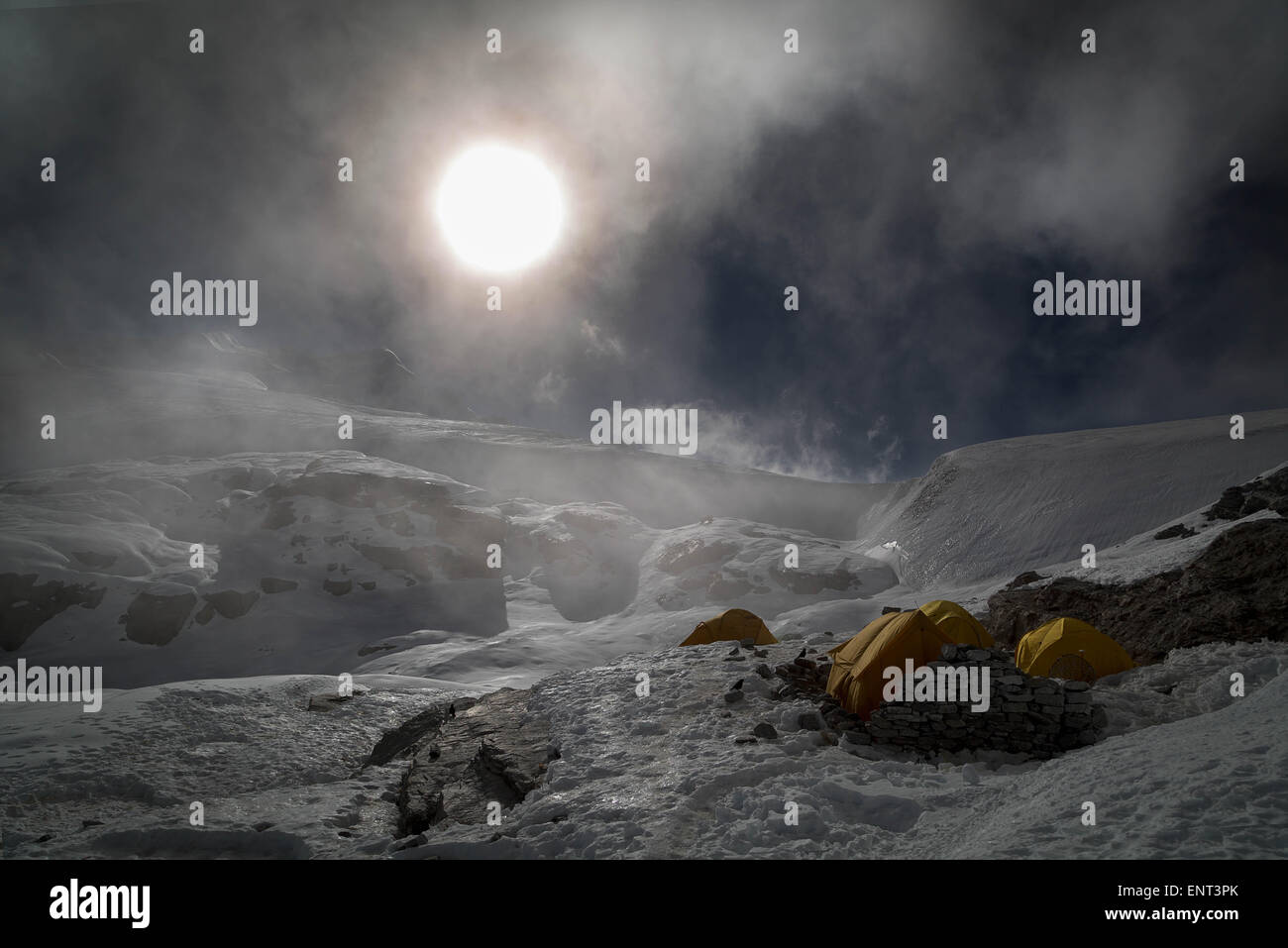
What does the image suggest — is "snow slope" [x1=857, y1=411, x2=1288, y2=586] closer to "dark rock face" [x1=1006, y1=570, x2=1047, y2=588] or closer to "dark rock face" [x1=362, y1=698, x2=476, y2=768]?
"dark rock face" [x1=1006, y1=570, x2=1047, y2=588]

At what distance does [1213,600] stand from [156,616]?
74002 mm

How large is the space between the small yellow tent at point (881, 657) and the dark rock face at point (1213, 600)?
6556 millimetres

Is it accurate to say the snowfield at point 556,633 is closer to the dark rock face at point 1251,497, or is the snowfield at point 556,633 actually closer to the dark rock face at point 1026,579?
the dark rock face at point 1251,497

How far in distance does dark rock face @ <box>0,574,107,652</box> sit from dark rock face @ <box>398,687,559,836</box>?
2487 inches

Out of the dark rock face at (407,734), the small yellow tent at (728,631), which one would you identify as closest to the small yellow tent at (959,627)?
the small yellow tent at (728,631)

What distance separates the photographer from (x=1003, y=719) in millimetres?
9688

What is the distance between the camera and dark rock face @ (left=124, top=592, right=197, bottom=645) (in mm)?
51625

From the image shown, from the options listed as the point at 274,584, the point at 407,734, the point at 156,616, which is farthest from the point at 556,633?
the point at 407,734

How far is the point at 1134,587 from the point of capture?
18.8 m

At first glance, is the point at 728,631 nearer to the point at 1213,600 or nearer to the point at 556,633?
the point at 1213,600

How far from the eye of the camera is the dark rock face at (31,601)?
1989 inches

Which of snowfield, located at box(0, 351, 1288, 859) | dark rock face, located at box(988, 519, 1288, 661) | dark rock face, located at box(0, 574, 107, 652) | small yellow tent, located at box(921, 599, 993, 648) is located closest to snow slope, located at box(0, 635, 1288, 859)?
snowfield, located at box(0, 351, 1288, 859)
